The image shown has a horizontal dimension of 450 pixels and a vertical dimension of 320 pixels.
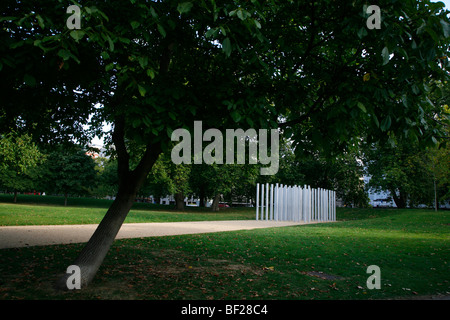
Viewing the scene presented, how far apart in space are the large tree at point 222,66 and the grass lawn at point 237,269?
3.35ft

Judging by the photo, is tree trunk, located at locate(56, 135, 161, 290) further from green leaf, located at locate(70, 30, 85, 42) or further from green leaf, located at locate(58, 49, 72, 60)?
green leaf, located at locate(70, 30, 85, 42)

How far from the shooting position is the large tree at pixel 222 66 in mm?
4008

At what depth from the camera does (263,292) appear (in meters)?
5.80

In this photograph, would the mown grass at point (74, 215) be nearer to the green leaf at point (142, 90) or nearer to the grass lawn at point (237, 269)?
the grass lawn at point (237, 269)

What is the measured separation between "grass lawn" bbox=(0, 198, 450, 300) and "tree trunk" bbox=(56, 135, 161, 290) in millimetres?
340

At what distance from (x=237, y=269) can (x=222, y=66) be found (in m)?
4.33

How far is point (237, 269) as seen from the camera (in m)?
7.38

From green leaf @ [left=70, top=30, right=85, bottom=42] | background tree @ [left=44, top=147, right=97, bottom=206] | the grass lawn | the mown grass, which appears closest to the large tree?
green leaf @ [left=70, top=30, right=85, bottom=42]

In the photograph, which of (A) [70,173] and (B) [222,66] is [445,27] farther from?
(A) [70,173]

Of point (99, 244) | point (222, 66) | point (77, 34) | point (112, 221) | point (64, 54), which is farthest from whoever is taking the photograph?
point (112, 221)

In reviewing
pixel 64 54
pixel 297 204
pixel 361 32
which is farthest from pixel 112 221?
pixel 297 204

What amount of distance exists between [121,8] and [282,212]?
20.2 meters

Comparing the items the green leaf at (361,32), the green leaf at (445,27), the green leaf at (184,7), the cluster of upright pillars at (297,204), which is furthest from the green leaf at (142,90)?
the cluster of upright pillars at (297,204)

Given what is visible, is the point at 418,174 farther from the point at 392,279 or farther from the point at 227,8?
the point at 227,8
